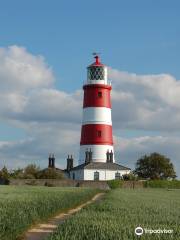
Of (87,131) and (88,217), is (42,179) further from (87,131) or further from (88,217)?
(88,217)

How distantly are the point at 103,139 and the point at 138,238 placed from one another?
7633 centimetres

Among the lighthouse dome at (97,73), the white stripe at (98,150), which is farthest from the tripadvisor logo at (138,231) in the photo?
the lighthouse dome at (97,73)

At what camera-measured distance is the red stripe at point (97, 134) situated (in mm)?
91625

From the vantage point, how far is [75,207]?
4525cm

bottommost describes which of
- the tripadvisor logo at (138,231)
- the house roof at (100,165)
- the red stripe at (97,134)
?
the tripadvisor logo at (138,231)

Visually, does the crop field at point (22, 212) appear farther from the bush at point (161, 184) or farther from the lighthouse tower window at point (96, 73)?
the bush at point (161, 184)

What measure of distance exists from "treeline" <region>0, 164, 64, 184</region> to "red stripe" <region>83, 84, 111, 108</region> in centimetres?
1319

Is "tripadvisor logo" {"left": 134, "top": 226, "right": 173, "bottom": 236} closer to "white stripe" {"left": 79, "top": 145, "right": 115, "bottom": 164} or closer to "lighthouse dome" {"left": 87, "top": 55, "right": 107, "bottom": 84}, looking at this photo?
"white stripe" {"left": 79, "top": 145, "right": 115, "bottom": 164}

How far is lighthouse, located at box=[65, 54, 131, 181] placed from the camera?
3622 inches

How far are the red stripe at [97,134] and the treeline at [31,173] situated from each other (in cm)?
1052

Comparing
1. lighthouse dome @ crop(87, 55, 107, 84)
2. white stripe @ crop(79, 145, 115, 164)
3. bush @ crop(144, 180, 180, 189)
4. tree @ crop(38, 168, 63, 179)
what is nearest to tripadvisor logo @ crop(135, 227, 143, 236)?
white stripe @ crop(79, 145, 115, 164)

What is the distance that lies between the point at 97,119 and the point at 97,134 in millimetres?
2126

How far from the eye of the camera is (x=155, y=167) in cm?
11575

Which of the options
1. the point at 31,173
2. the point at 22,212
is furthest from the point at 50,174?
the point at 22,212
